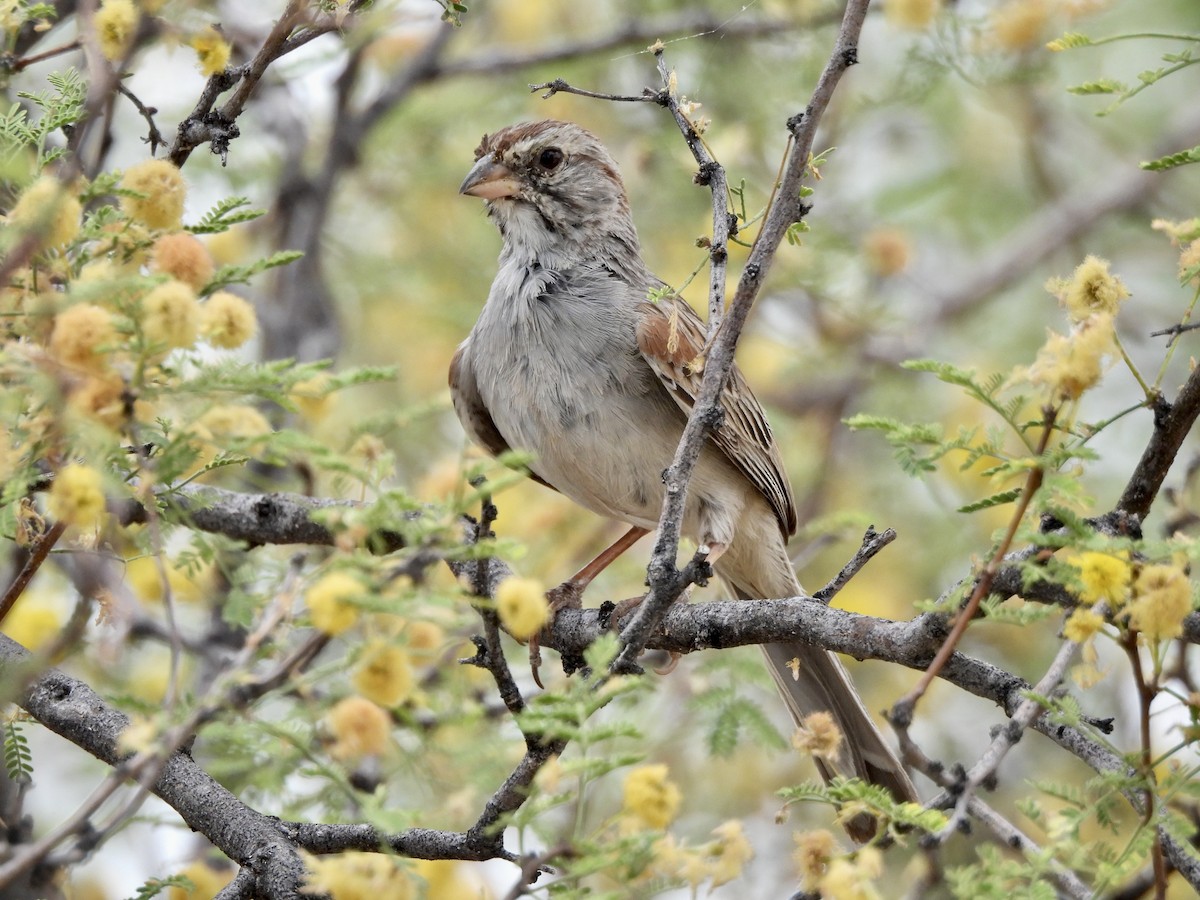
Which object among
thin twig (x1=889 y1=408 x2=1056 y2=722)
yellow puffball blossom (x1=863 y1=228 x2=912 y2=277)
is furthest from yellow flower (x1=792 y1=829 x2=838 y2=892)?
yellow puffball blossom (x1=863 y1=228 x2=912 y2=277)

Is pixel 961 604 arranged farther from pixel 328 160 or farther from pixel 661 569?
pixel 328 160

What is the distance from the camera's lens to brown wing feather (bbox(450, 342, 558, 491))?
514cm

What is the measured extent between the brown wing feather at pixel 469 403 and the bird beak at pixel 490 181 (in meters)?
0.59

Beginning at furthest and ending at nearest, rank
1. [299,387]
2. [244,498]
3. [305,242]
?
1. [305,242]
2. [244,498]
3. [299,387]

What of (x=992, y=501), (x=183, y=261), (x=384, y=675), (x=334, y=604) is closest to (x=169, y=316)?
(x=183, y=261)

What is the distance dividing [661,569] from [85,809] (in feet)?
4.47

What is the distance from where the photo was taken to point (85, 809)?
6.76ft

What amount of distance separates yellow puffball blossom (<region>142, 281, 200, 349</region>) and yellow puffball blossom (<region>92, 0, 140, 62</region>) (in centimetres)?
77

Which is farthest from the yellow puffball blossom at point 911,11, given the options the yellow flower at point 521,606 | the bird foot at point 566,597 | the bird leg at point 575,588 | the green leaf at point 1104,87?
the yellow flower at point 521,606

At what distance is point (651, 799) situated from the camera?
237cm

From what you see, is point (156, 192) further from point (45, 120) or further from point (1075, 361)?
point (1075, 361)

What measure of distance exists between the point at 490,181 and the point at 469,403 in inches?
34.0

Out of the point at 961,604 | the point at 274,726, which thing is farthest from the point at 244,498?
the point at 961,604

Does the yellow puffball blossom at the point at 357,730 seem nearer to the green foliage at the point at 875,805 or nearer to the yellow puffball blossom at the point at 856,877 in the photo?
the yellow puffball blossom at the point at 856,877
